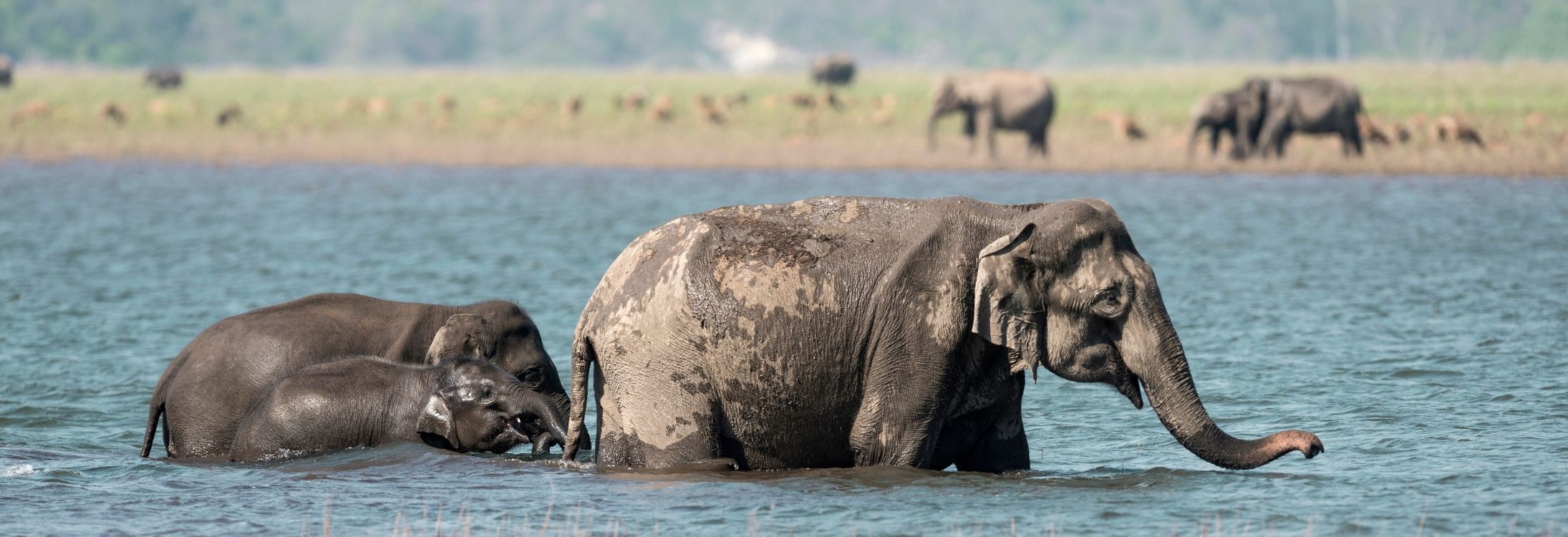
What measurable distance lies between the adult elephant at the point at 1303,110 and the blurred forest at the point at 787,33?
4202 inches

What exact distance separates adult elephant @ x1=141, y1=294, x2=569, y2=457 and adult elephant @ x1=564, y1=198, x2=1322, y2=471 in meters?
1.73

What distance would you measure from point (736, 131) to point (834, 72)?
3368 centimetres

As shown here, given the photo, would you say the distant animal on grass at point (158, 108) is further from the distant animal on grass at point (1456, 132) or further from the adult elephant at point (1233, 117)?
the distant animal on grass at point (1456, 132)

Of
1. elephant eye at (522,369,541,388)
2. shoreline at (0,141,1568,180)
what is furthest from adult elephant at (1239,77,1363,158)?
elephant eye at (522,369,541,388)

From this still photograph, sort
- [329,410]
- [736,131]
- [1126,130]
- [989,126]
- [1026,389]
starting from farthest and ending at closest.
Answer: [736,131]
[1126,130]
[989,126]
[1026,389]
[329,410]

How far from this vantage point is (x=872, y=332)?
8.38 m

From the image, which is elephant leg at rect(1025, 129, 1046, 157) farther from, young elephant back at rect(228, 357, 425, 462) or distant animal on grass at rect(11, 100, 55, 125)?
young elephant back at rect(228, 357, 425, 462)

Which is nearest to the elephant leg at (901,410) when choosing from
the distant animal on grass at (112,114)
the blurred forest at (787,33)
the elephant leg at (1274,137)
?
the elephant leg at (1274,137)

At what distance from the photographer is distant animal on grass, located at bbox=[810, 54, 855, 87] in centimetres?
7831

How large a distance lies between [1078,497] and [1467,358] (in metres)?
5.94

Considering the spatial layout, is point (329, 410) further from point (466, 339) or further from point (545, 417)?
point (545, 417)

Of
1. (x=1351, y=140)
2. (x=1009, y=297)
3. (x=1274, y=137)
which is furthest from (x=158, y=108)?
(x=1009, y=297)

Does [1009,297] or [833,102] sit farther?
[833,102]

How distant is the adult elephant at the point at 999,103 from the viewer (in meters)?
39.2
